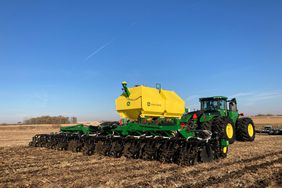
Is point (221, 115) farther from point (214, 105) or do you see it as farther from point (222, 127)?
point (222, 127)

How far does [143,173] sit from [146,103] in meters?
4.17

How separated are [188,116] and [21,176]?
29.5 ft

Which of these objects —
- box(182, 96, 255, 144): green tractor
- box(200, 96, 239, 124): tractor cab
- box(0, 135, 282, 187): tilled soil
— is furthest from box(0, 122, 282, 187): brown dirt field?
box(200, 96, 239, 124): tractor cab

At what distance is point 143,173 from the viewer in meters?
7.80

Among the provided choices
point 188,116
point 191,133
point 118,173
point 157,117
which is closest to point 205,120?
point 188,116

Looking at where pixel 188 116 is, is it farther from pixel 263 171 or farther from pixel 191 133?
pixel 263 171

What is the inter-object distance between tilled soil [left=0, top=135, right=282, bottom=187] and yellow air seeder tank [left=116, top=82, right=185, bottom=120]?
7.57 ft

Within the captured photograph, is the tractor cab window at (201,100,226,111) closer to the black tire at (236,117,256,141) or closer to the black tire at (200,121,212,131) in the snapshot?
the black tire at (236,117,256,141)

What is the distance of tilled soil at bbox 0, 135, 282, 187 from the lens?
6.66 metres

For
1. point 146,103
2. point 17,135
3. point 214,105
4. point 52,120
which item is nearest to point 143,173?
point 146,103

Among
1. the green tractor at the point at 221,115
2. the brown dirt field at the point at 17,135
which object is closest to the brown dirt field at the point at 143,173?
the green tractor at the point at 221,115

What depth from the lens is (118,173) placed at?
786cm

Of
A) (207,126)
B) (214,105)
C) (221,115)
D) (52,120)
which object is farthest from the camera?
(52,120)

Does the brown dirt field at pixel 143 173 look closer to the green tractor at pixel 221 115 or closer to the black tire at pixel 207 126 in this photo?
the black tire at pixel 207 126
